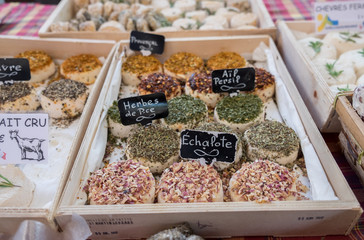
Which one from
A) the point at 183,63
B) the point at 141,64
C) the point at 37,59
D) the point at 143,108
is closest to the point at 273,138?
the point at 143,108

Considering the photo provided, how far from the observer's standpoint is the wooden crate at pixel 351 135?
5.50 feet

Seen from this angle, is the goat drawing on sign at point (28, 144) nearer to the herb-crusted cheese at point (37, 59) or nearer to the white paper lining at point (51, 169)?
the white paper lining at point (51, 169)

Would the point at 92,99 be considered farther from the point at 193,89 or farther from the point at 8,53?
the point at 8,53

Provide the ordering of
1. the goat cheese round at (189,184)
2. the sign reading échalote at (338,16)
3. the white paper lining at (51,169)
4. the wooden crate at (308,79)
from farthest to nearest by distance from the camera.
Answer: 1. the sign reading échalote at (338,16)
2. the wooden crate at (308,79)
3. the white paper lining at (51,169)
4. the goat cheese round at (189,184)

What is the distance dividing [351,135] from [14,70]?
2.42 metres

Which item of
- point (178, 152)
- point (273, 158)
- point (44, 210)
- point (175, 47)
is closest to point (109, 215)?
point (44, 210)

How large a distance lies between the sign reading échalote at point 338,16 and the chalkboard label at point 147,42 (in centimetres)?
146

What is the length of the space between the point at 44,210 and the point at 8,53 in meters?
2.16

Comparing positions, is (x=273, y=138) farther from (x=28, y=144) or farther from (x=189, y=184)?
(x=28, y=144)

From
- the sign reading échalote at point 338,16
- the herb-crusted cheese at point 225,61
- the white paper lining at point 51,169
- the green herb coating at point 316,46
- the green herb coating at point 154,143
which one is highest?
the sign reading échalote at point 338,16

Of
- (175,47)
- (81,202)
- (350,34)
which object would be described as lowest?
(81,202)

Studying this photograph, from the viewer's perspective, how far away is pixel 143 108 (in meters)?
1.96

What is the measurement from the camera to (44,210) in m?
1.46

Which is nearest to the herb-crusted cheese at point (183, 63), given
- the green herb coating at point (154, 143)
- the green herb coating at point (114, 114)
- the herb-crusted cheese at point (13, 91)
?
the green herb coating at point (114, 114)
